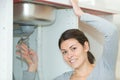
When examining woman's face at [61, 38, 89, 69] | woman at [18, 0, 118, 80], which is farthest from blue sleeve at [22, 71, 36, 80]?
woman's face at [61, 38, 89, 69]

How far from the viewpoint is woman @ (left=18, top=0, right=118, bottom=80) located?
1.06 metres

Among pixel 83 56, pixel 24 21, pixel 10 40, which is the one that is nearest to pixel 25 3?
pixel 24 21

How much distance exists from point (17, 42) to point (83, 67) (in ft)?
1.32

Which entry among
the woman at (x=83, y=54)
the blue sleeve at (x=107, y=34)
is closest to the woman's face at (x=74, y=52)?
the woman at (x=83, y=54)

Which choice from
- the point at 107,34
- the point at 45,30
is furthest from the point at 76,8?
the point at 45,30

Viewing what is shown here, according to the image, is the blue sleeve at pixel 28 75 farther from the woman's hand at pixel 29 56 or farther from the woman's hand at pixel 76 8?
the woman's hand at pixel 76 8

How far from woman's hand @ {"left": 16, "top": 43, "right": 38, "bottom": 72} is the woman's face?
214 mm

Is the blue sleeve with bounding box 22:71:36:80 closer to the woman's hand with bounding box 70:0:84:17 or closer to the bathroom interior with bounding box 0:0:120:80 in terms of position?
the bathroom interior with bounding box 0:0:120:80

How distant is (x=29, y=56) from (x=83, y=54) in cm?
30

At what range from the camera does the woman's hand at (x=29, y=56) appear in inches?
52.9

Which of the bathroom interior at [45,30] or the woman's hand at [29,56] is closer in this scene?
the bathroom interior at [45,30]

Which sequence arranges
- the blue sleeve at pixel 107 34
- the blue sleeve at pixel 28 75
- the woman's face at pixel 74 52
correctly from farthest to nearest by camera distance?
the blue sleeve at pixel 28 75
the woman's face at pixel 74 52
the blue sleeve at pixel 107 34

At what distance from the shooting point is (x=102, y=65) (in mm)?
1119

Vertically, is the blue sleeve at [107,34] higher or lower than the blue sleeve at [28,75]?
higher
